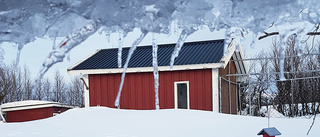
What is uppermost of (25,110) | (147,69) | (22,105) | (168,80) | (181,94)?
(147,69)

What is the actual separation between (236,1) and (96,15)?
1.37 m

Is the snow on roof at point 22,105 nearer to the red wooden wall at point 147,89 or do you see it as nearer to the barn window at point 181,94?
the red wooden wall at point 147,89

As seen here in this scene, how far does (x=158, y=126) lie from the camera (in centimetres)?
606

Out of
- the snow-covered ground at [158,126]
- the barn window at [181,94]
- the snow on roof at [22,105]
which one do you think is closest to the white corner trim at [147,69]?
the barn window at [181,94]

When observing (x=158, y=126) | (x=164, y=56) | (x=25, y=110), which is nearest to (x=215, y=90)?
(x=164, y=56)

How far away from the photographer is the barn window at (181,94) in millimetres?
10250

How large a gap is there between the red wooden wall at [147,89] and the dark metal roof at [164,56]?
0.34 meters

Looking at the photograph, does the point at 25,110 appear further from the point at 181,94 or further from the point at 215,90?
the point at 215,90

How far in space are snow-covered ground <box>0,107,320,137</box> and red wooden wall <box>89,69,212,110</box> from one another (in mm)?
2477

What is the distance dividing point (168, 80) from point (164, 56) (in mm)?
1296

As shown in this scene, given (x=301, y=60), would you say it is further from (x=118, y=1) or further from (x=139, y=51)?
(x=118, y=1)

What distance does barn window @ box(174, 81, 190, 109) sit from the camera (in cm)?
1025

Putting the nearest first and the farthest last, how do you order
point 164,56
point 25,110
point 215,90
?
point 215,90, point 164,56, point 25,110

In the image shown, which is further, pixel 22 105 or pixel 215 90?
pixel 22 105
